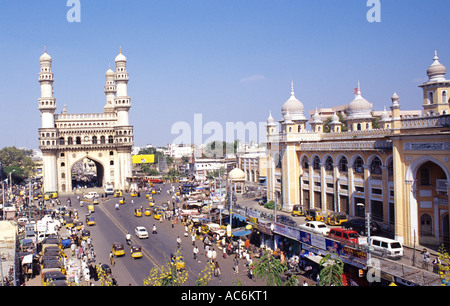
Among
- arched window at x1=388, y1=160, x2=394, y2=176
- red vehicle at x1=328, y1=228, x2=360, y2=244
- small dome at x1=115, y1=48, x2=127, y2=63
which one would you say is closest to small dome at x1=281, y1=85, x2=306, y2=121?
arched window at x1=388, y1=160, x2=394, y2=176

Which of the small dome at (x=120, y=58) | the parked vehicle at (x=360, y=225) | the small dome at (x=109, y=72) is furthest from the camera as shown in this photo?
the small dome at (x=109, y=72)

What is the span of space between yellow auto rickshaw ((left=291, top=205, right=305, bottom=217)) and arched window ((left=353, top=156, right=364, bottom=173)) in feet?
16.2

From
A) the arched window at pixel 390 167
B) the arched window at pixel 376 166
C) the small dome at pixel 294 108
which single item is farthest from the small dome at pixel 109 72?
the arched window at pixel 390 167

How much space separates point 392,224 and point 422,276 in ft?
26.7

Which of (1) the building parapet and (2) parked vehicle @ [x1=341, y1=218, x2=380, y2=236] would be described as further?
(1) the building parapet

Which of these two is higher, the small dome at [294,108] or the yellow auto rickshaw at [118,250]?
the small dome at [294,108]

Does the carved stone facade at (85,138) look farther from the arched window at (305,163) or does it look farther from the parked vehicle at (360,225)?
the parked vehicle at (360,225)

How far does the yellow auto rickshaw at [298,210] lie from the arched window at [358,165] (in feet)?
16.2

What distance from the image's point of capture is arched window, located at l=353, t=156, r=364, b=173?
24952 millimetres

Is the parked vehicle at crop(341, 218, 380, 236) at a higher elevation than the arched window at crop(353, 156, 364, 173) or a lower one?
lower

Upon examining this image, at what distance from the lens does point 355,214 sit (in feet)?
82.9

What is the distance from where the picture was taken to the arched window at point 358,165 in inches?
982

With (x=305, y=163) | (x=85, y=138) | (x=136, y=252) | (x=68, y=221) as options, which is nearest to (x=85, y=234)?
(x=68, y=221)

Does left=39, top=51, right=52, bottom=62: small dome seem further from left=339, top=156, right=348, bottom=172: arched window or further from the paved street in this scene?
left=339, top=156, right=348, bottom=172: arched window
